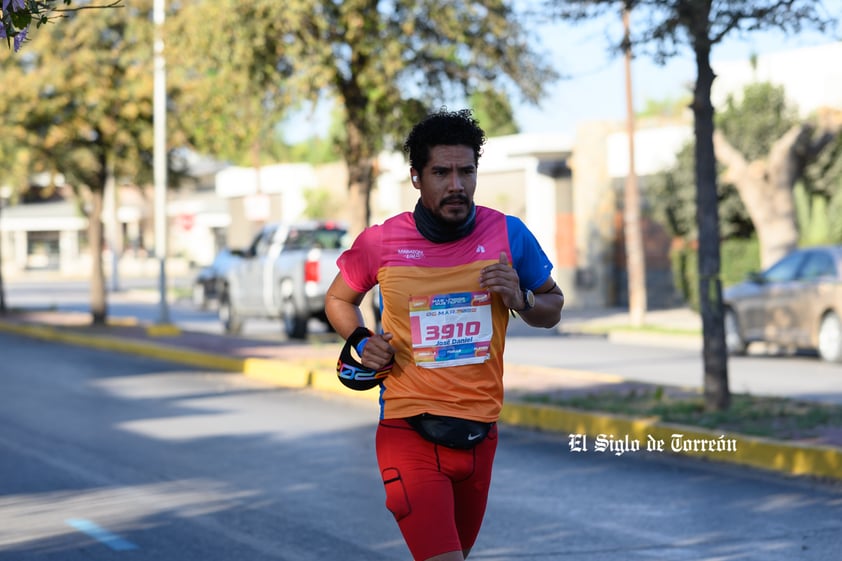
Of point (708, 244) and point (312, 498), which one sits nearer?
point (312, 498)

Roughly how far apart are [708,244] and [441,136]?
25.2 feet

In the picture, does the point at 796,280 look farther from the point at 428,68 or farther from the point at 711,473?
the point at 711,473

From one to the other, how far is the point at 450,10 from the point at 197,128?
8.30 m

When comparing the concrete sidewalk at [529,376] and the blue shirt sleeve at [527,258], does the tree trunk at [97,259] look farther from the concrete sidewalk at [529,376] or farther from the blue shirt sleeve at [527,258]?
the blue shirt sleeve at [527,258]

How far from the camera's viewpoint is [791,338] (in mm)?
19156

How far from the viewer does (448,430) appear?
446 cm

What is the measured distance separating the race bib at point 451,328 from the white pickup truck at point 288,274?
722 inches

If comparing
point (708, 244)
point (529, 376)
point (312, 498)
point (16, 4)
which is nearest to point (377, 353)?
point (16, 4)

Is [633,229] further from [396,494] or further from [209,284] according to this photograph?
[396,494]

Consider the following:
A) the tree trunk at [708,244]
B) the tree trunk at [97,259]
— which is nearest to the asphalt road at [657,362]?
the tree trunk at [708,244]

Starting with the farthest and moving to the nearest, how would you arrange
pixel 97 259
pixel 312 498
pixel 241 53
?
pixel 97 259
pixel 241 53
pixel 312 498

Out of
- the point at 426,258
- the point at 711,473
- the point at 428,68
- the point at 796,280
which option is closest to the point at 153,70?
the point at 428,68

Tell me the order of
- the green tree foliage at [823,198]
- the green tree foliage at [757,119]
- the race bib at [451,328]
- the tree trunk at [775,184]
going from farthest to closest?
the green tree foliage at [757,119]
the green tree foliage at [823,198]
the tree trunk at [775,184]
the race bib at [451,328]

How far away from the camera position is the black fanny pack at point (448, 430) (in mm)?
4465
